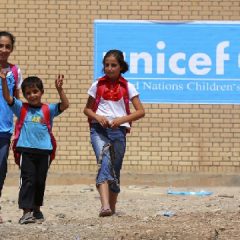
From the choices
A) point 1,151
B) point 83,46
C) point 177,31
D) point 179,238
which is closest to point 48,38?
point 83,46

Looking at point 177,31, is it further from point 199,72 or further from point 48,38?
point 48,38

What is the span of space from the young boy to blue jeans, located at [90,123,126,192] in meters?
0.48

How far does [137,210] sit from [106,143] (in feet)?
6.41

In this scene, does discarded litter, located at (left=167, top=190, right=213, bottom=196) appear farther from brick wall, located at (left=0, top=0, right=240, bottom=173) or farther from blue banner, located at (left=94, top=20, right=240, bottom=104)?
blue banner, located at (left=94, top=20, right=240, bottom=104)

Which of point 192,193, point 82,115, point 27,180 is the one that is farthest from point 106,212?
point 82,115

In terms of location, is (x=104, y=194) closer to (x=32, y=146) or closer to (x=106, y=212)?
(x=106, y=212)

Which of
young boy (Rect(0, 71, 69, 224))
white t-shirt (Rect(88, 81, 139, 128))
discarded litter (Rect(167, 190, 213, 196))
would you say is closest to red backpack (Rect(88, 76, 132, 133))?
white t-shirt (Rect(88, 81, 139, 128))

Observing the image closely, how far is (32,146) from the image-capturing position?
654 centimetres

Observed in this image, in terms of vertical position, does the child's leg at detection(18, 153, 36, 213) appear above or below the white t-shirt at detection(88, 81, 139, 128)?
below

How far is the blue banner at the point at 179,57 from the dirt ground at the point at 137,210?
50.5 inches

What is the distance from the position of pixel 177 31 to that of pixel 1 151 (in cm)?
521

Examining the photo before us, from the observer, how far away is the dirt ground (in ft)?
19.5

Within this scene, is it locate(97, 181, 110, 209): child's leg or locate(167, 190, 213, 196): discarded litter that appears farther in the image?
locate(167, 190, 213, 196): discarded litter

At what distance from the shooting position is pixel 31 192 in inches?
260
